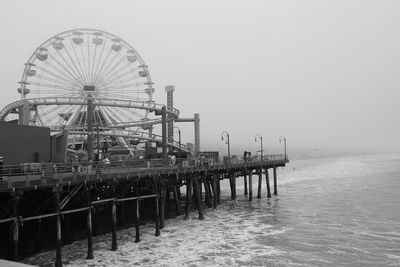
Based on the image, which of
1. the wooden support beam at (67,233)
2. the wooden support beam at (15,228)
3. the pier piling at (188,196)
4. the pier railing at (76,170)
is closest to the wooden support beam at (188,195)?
the pier piling at (188,196)

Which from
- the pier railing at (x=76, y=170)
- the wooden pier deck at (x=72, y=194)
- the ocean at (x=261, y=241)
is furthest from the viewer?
the ocean at (x=261, y=241)

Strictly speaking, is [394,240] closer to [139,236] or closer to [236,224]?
[236,224]

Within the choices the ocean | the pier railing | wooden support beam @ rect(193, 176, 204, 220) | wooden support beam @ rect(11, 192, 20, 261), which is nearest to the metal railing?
the pier railing

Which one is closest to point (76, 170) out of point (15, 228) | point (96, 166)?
point (96, 166)

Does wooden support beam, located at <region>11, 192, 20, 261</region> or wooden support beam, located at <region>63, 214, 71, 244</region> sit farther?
wooden support beam, located at <region>63, 214, 71, 244</region>

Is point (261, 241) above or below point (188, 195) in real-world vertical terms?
below

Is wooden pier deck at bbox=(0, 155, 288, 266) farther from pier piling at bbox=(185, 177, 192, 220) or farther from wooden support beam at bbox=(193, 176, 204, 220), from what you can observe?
pier piling at bbox=(185, 177, 192, 220)

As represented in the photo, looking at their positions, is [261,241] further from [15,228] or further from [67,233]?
[15,228]

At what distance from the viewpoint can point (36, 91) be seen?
5581 centimetres

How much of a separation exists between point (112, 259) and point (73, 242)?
5630mm

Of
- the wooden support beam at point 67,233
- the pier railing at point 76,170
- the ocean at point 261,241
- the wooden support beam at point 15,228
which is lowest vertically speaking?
the ocean at point 261,241

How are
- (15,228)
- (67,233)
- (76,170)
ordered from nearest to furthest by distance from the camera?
(15,228)
(76,170)
(67,233)

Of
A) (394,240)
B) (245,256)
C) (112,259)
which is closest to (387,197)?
(394,240)

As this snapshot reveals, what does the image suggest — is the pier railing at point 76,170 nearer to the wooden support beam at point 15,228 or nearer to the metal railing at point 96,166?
the metal railing at point 96,166
